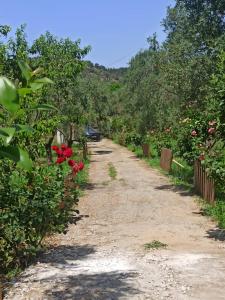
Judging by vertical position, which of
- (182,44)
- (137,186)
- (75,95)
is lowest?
(137,186)

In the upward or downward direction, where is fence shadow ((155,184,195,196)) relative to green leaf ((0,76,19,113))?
downward

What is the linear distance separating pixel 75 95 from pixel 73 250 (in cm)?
1178

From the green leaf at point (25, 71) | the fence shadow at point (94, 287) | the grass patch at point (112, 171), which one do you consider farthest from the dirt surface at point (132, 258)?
the grass patch at point (112, 171)

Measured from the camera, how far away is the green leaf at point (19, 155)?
3.50 ft

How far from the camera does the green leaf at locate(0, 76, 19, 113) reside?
101cm

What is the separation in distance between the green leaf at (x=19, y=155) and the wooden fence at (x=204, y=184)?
10.4 meters

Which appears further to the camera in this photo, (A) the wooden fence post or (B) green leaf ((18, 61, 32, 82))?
(A) the wooden fence post

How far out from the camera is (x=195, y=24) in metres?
14.3

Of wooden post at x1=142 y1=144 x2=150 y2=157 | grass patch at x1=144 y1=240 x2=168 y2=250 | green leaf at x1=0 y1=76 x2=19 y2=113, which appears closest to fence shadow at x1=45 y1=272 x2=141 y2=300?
grass patch at x1=144 y1=240 x2=168 y2=250

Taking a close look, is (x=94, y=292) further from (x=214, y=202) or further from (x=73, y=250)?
(x=214, y=202)

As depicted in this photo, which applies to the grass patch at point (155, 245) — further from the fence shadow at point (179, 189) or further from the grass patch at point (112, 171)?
the grass patch at point (112, 171)

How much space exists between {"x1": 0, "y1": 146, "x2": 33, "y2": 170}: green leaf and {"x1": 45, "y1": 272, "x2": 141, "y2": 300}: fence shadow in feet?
13.3

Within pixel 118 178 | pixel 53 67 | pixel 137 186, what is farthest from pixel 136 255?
pixel 118 178

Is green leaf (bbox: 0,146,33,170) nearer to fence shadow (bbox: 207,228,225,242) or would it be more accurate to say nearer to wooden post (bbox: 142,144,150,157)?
fence shadow (bbox: 207,228,225,242)
